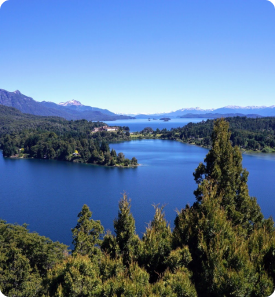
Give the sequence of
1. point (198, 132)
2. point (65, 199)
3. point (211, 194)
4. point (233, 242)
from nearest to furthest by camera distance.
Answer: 1. point (233, 242)
2. point (211, 194)
3. point (65, 199)
4. point (198, 132)

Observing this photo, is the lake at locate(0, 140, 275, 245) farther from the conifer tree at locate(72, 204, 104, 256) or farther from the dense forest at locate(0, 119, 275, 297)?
the dense forest at locate(0, 119, 275, 297)

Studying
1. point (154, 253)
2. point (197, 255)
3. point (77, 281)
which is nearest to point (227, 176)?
point (197, 255)

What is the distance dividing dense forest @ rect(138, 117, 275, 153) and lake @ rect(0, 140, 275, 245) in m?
14.4

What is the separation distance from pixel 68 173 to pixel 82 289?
1540 inches

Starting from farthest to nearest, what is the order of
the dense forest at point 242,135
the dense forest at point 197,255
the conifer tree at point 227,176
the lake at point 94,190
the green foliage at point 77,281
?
the dense forest at point 242,135, the lake at point 94,190, the conifer tree at point 227,176, the green foliage at point 77,281, the dense forest at point 197,255

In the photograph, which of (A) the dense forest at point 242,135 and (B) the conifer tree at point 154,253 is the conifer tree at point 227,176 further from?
(A) the dense forest at point 242,135

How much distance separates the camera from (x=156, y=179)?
38219mm

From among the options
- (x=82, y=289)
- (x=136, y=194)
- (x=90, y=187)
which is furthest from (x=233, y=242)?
(x=90, y=187)

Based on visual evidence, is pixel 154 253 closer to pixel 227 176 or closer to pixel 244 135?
pixel 227 176

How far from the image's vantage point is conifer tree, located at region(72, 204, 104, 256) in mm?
10797

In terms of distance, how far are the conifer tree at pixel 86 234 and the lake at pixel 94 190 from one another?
8.02 metres

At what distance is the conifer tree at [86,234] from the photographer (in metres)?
10.8

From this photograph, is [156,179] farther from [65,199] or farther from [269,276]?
[269,276]

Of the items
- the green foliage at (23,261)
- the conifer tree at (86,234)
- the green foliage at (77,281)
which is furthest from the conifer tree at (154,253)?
the conifer tree at (86,234)
